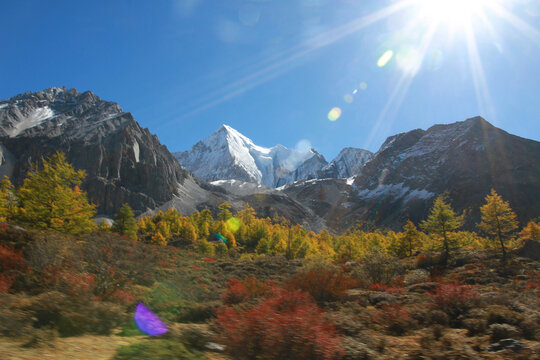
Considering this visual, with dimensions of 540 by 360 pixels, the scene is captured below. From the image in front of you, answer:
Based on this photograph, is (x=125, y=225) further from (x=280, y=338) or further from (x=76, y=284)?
(x=280, y=338)

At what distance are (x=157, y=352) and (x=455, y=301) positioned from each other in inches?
336

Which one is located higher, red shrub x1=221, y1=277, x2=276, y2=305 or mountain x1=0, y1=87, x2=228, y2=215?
mountain x1=0, y1=87, x2=228, y2=215

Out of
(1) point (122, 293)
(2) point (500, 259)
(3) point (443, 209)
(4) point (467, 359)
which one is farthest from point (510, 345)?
(3) point (443, 209)

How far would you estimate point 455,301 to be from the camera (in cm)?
802

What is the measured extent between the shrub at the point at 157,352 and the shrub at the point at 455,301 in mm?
7431

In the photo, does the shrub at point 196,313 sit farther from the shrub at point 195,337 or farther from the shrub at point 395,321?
the shrub at point 395,321

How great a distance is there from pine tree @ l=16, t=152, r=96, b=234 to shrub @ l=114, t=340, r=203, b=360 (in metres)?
18.6

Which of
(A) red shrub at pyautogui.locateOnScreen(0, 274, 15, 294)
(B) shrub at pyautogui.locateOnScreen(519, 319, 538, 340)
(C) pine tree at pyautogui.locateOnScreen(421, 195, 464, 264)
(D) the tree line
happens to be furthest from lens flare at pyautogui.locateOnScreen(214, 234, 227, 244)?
(B) shrub at pyautogui.locateOnScreen(519, 319, 538, 340)

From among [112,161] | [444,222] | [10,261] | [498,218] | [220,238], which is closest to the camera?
[10,261]

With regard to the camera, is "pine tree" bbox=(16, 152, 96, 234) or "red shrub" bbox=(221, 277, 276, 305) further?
"pine tree" bbox=(16, 152, 96, 234)

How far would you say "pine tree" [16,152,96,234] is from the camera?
18.3 m

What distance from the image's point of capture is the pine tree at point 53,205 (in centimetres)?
1827

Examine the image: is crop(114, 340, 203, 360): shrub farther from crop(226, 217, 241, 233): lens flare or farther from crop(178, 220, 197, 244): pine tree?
crop(226, 217, 241, 233): lens flare

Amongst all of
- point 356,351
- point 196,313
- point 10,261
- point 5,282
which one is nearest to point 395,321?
point 356,351
